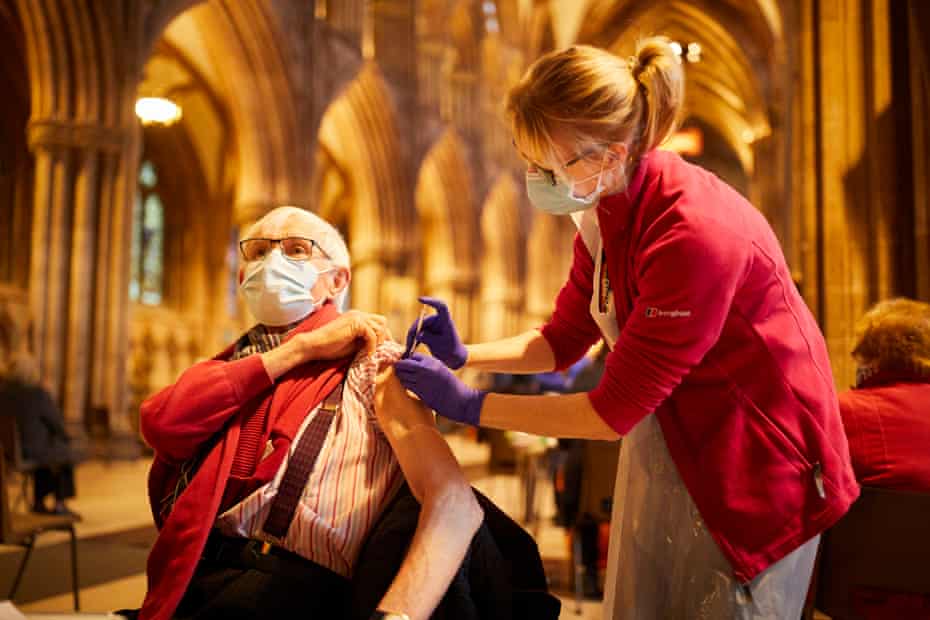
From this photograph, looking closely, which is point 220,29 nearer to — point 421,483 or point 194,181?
point 194,181

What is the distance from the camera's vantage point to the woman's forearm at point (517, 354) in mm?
1843

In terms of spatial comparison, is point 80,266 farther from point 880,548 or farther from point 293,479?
point 880,548

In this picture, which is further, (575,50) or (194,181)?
(194,181)

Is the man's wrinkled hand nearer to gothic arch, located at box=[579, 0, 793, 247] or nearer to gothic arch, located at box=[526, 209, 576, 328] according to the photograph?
gothic arch, located at box=[579, 0, 793, 247]

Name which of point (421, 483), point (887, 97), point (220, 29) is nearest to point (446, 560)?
point (421, 483)

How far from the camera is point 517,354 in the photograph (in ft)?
6.06

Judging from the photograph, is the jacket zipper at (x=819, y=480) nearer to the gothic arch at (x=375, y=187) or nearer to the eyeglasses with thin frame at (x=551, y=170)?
the eyeglasses with thin frame at (x=551, y=170)

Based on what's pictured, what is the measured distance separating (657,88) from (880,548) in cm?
122

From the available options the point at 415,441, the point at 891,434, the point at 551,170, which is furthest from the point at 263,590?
the point at 891,434

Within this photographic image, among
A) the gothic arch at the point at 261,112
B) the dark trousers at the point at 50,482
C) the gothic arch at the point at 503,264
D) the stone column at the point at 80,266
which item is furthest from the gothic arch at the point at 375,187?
the dark trousers at the point at 50,482

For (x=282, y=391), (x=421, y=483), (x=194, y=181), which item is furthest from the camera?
(x=194, y=181)

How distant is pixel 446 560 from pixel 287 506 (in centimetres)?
36

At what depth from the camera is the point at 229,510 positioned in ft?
5.54

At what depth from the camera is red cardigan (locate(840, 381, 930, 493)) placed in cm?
226
